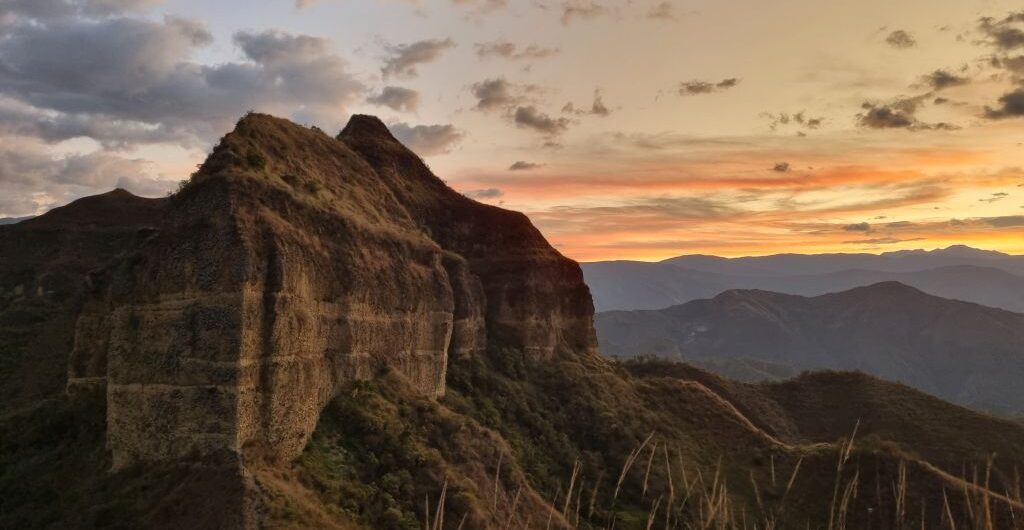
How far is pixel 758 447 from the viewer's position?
216 ft

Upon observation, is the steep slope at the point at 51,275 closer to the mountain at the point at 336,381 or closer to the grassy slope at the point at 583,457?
the mountain at the point at 336,381

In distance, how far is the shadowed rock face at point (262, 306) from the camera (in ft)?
102

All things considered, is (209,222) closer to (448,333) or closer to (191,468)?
(191,468)

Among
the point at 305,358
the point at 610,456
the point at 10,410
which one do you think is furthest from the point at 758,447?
the point at 10,410

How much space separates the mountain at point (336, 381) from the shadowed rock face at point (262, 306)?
12cm

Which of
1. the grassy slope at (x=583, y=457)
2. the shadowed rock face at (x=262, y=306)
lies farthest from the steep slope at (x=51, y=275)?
the grassy slope at (x=583, y=457)

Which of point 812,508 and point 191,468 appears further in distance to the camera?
point 812,508

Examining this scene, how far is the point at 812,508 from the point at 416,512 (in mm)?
35165

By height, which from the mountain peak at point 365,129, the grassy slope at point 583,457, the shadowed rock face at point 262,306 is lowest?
the grassy slope at point 583,457

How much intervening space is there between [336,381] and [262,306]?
28.2 feet

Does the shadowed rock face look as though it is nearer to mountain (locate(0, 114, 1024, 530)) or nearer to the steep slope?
mountain (locate(0, 114, 1024, 530))

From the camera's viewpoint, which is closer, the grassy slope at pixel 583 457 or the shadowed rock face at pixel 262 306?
the shadowed rock face at pixel 262 306

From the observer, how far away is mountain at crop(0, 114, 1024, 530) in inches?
1211

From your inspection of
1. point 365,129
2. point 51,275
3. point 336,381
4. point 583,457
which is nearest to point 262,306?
point 336,381
